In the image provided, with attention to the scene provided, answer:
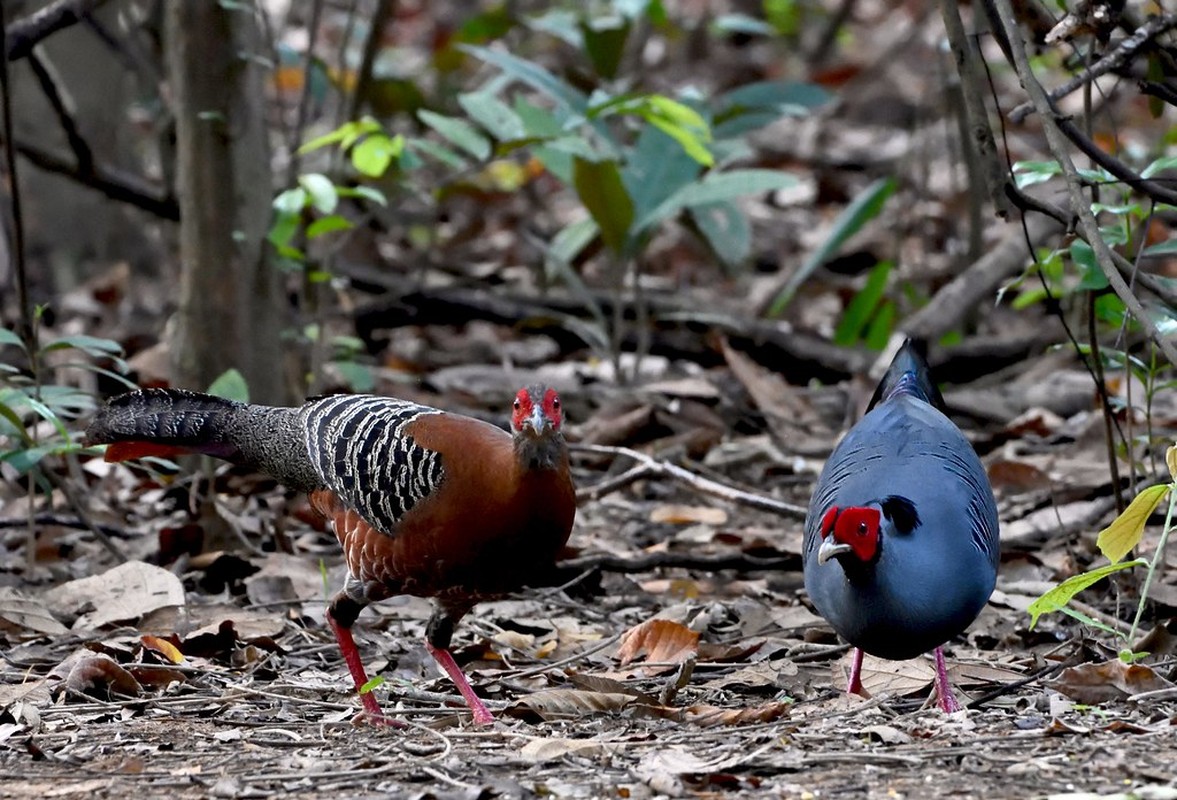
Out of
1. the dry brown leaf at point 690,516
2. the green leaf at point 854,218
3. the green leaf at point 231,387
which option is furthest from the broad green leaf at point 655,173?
the green leaf at point 231,387

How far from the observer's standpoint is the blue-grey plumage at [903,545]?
3637 millimetres

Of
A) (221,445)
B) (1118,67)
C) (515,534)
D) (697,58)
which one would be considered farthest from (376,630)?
(697,58)

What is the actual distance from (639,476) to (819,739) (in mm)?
2165

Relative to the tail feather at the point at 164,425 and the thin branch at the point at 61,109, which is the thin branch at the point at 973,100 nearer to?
the tail feather at the point at 164,425

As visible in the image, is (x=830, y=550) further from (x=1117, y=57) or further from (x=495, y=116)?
(x=495, y=116)

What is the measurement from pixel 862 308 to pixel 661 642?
3600 millimetres

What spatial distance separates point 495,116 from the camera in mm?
6324

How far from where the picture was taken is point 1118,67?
3727 millimetres

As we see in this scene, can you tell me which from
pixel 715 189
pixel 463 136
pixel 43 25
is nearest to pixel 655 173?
pixel 715 189

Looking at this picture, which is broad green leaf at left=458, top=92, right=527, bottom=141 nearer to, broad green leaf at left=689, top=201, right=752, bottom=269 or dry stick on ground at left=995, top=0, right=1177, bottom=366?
broad green leaf at left=689, top=201, right=752, bottom=269

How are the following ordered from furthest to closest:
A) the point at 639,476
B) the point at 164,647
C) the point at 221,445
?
the point at 639,476 → the point at 221,445 → the point at 164,647

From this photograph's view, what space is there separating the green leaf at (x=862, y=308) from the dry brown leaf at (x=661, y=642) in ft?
11.6

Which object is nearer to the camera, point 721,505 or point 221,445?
point 221,445

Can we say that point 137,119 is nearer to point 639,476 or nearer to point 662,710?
point 639,476
